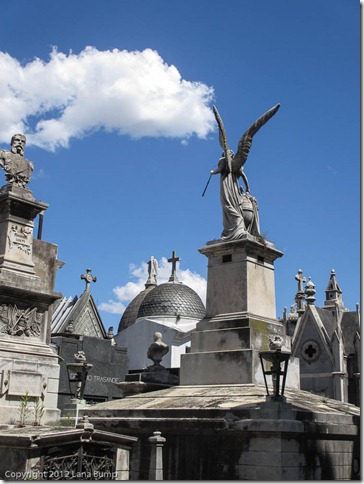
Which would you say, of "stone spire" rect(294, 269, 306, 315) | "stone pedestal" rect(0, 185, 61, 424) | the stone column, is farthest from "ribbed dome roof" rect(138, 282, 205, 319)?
the stone column

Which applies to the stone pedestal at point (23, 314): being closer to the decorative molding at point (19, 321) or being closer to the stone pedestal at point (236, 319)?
the decorative molding at point (19, 321)

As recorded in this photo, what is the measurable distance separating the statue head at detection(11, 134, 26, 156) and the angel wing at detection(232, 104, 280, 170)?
5.07 meters

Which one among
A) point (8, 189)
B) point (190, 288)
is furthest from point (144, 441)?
point (190, 288)

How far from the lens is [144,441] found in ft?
34.8

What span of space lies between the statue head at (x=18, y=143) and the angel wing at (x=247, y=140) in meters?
5.07

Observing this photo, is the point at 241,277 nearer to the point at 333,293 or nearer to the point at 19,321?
the point at 19,321

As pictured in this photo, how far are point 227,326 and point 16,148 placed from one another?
5315 mm

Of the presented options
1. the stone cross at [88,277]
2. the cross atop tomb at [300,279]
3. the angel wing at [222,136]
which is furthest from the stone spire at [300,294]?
the angel wing at [222,136]

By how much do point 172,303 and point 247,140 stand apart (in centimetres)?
2715

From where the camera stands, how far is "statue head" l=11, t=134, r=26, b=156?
36.3 ft

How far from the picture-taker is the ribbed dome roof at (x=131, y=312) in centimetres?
4639

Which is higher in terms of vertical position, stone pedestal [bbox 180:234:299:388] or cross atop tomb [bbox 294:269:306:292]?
cross atop tomb [bbox 294:269:306:292]

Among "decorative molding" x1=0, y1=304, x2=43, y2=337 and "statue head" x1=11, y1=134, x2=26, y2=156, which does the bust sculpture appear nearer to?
"statue head" x1=11, y1=134, x2=26, y2=156

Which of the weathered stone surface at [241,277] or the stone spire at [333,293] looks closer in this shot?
the weathered stone surface at [241,277]
